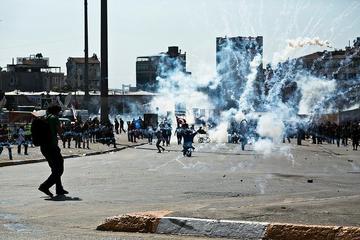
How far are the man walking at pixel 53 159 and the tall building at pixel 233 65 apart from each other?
39210mm

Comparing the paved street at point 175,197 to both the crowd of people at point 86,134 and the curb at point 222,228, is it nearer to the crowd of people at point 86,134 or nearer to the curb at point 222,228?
the curb at point 222,228

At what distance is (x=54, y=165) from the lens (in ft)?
47.9

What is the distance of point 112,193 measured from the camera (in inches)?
587

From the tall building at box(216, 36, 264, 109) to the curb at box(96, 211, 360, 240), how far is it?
43643 millimetres

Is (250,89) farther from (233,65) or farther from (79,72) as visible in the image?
(79,72)

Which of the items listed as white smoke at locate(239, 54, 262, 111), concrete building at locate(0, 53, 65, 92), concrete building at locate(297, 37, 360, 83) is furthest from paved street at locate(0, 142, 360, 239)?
concrete building at locate(0, 53, 65, 92)

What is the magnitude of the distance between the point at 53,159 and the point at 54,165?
0.41 ft

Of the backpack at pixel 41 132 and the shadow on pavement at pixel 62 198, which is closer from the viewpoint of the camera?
the shadow on pavement at pixel 62 198

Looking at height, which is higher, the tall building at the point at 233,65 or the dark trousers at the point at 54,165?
the tall building at the point at 233,65

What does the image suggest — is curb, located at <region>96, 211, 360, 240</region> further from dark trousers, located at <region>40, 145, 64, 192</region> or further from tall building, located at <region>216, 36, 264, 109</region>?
tall building, located at <region>216, 36, 264, 109</region>

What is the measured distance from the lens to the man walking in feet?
47.6

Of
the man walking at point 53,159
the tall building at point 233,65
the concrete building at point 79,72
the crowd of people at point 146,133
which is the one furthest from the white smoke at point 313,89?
the concrete building at point 79,72

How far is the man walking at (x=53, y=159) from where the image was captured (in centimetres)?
1450

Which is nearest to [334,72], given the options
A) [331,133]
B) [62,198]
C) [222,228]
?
[331,133]
